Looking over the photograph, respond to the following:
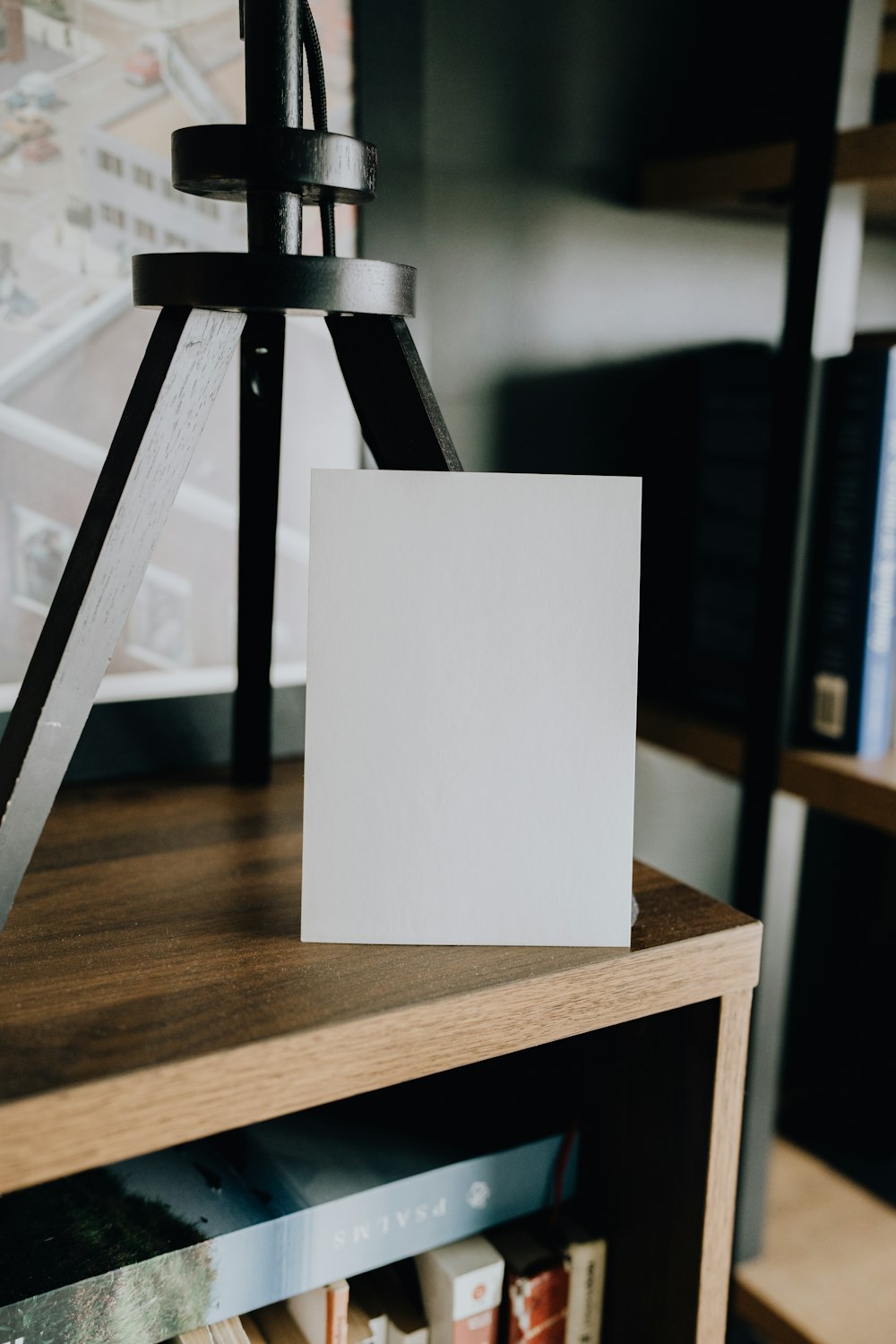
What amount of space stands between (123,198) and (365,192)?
30cm

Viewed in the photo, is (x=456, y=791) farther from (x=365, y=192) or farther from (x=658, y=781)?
(x=658, y=781)

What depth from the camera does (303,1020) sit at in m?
0.49

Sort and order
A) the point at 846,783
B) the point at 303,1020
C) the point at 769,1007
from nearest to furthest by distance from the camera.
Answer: the point at 303,1020 → the point at 846,783 → the point at 769,1007

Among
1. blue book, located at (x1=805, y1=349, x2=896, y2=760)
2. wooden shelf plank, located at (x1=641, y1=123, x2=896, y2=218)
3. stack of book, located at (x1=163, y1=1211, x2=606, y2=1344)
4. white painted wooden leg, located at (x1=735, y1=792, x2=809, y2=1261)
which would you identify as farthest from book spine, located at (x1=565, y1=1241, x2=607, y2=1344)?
wooden shelf plank, located at (x1=641, y1=123, x2=896, y2=218)

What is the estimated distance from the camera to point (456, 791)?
56cm

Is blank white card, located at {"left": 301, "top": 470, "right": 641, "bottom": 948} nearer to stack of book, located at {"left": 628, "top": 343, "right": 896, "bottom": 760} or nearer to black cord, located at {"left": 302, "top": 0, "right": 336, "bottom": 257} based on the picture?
black cord, located at {"left": 302, "top": 0, "right": 336, "bottom": 257}

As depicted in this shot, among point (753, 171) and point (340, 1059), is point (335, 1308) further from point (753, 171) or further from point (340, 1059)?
point (753, 171)

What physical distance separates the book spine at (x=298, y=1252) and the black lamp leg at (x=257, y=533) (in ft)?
1.01

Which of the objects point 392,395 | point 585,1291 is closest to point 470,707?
point 392,395

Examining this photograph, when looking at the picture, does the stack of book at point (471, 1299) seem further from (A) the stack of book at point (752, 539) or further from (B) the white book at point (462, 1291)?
(A) the stack of book at point (752, 539)

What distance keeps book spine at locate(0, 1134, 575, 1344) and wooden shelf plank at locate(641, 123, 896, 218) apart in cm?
75

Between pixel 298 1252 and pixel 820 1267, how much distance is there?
722mm

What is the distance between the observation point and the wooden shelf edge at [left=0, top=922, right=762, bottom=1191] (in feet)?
1.43

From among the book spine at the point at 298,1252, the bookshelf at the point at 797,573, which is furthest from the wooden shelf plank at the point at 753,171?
the book spine at the point at 298,1252
